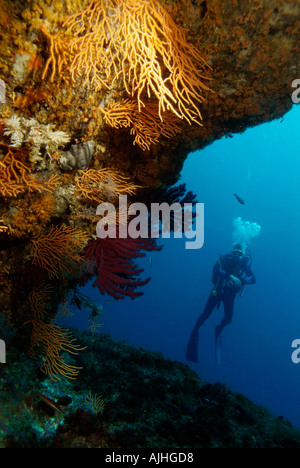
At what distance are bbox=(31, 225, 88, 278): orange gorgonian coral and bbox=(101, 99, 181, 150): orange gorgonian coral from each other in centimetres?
170

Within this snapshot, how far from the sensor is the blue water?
52.2 meters

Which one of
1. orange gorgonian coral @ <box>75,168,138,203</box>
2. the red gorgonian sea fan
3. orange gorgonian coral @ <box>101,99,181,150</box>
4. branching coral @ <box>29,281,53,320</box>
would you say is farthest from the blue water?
orange gorgonian coral @ <box>101,99,181,150</box>

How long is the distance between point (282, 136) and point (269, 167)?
16.3m

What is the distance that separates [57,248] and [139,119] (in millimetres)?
2264

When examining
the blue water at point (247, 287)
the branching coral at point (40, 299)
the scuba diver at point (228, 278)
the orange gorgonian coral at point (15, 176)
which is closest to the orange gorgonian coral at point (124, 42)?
the orange gorgonian coral at point (15, 176)

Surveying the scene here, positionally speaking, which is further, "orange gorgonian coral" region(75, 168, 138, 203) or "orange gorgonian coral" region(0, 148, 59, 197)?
"orange gorgonian coral" region(75, 168, 138, 203)

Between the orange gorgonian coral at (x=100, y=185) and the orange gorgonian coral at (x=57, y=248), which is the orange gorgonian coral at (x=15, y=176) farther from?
the orange gorgonian coral at (x=57, y=248)

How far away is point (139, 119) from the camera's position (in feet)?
11.3

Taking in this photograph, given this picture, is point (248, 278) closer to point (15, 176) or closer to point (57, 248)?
point (57, 248)

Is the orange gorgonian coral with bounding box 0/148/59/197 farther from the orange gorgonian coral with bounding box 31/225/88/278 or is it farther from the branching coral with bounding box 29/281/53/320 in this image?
the branching coral with bounding box 29/281/53/320

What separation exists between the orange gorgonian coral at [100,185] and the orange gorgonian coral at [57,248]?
625mm

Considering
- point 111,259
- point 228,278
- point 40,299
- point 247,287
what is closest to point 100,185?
point 111,259

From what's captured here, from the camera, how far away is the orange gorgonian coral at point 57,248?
371 centimetres
